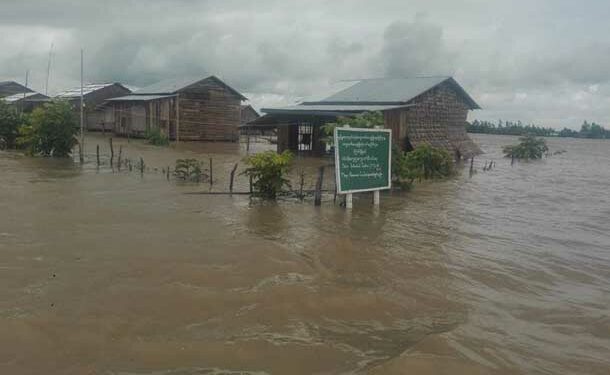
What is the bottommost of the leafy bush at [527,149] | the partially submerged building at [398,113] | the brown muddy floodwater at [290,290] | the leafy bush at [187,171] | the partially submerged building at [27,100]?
the brown muddy floodwater at [290,290]

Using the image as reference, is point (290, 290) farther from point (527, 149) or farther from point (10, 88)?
point (10, 88)

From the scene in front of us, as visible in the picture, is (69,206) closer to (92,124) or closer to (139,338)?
(139,338)

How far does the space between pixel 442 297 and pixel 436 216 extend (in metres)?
5.89

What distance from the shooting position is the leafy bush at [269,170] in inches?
464

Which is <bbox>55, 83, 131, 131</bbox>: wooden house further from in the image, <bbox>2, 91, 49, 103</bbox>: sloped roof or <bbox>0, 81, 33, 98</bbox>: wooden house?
<bbox>0, 81, 33, 98</bbox>: wooden house

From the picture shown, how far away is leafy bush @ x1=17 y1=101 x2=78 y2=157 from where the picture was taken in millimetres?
21750

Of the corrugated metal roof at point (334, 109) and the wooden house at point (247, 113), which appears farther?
the wooden house at point (247, 113)

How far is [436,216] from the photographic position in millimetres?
11469

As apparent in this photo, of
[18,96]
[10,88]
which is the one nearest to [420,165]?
[18,96]

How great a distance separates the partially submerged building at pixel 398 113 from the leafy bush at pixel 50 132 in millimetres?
9698

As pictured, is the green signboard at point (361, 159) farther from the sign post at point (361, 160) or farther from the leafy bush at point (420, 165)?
the leafy bush at point (420, 165)

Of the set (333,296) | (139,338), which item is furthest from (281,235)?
(139,338)

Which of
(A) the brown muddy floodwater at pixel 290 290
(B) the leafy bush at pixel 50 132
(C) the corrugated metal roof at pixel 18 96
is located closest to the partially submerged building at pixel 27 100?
(C) the corrugated metal roof at pixel 18 96

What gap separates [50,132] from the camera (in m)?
21.8
